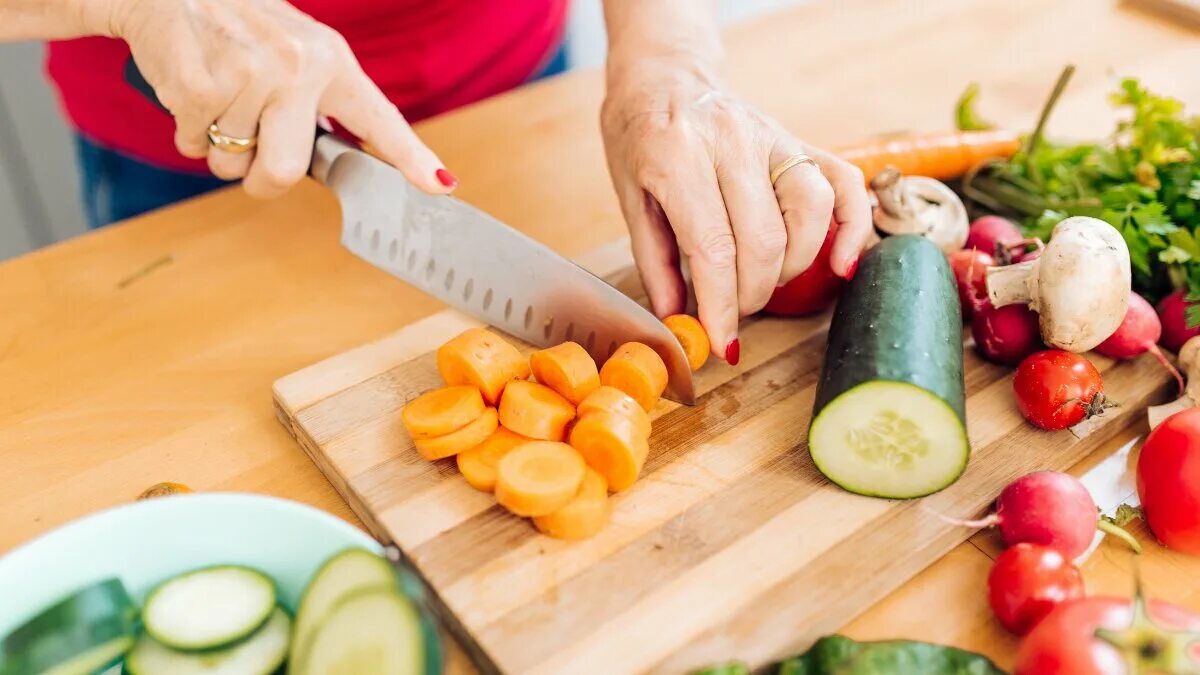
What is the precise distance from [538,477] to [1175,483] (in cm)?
107

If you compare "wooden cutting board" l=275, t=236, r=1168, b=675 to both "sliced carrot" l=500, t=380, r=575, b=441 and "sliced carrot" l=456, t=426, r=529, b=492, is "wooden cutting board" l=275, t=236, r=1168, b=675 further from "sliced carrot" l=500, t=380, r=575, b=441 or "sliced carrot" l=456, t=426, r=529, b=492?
"sliced carrot" l=500, t=380, r=575, b=441

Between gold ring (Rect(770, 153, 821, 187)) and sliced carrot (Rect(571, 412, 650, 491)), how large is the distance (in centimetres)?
63

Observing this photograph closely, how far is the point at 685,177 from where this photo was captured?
1.95m

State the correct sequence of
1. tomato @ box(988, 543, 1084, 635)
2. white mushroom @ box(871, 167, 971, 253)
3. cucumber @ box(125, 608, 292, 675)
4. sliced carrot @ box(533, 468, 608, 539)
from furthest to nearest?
white mushroom @ box(871, 167, 971, 253) < sliced carrot @ box(533, 468, 608, 539) < tomato @ box(988, 543, 1084, 635) < cucumber @ box(125, 608, 292, 675)

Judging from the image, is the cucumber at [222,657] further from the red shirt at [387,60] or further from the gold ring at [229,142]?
the red shirt at [387,60]

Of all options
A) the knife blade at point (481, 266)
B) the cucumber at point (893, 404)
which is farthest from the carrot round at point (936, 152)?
the knife blade at point (481, 266)

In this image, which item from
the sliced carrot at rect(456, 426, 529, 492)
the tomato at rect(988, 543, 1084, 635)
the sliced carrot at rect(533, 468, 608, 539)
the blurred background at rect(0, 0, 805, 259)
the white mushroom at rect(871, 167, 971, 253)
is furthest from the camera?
the blurred background at rect(0, 0, 805, 259)

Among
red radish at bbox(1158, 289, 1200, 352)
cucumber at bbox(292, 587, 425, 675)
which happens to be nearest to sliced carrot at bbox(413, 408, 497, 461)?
cucumber at bbox(292, 587, 425, 675)

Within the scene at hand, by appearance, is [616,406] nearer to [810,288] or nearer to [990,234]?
[810,288]

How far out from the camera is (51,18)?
1956 millimetres

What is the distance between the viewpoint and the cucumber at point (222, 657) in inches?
49.8

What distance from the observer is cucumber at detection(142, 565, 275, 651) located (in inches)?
50.1

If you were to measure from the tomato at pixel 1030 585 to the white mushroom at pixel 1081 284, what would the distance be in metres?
0.52

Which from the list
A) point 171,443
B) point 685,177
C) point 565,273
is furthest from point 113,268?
point 685,177
